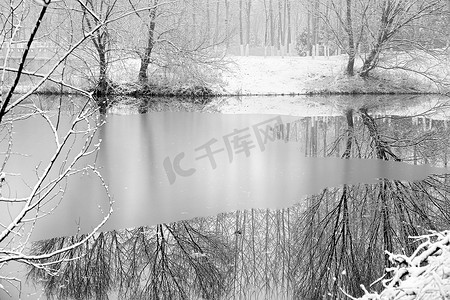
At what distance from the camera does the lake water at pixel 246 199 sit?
4793 mm

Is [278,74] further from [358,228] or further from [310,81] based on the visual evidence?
[358,228]

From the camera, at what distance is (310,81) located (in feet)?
83.1

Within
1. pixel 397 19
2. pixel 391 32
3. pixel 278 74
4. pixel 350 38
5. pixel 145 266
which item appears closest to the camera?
pixel 145 266

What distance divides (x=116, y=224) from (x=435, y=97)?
64.1 ft

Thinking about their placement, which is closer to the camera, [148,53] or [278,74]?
[148,53]

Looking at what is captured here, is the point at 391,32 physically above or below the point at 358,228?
above

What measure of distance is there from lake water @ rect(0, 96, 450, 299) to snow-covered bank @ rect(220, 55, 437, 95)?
35.4 ft

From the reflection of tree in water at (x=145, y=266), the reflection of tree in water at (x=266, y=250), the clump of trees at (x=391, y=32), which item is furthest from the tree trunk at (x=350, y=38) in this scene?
the reflection of tree in water at (x=145, y=266)

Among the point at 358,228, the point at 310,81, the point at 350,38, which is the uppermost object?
the point at 350,38

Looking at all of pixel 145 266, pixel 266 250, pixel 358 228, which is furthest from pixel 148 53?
pixel 145 266

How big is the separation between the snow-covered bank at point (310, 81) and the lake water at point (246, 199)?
10.8 metres

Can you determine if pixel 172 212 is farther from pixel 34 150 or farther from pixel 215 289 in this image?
pixel 34 150

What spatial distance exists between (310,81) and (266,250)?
20894 mm

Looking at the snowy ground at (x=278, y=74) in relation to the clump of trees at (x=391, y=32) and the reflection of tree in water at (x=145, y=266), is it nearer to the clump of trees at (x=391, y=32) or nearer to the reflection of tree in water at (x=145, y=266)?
the clump of trees at (x=391, y=32)
